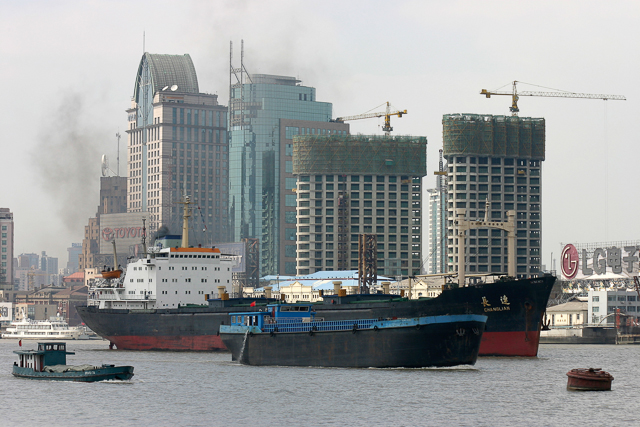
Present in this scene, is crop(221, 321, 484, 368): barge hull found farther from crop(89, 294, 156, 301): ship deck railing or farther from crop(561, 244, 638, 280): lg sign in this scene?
crop(561, 244, 638, 280): lg sign

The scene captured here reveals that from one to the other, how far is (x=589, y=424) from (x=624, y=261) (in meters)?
134

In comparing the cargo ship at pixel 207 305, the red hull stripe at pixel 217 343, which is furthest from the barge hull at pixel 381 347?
the red hull stripe at pixel 217 343

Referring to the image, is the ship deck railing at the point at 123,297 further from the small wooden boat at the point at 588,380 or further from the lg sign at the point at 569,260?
the lg sign at the point at 569,260

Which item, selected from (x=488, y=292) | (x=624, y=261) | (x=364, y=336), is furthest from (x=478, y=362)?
(x=624, y=261)

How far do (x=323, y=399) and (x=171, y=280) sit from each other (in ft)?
166

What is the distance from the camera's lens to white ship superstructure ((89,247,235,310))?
107250 mm

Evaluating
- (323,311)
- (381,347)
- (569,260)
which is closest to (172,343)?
(323,311)

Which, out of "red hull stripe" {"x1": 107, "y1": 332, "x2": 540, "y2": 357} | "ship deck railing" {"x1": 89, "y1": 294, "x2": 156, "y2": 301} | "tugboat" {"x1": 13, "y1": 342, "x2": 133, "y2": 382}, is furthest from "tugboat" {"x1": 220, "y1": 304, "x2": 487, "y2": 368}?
"ship deck railing" {"x1": 89, "y1": 294, "x2": 156, "y2": 301}

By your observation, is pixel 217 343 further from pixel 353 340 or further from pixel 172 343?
pixel 353 340

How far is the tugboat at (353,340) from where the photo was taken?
71.3 m

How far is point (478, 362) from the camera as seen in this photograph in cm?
8325

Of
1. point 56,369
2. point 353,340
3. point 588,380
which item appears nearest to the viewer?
point 588,380

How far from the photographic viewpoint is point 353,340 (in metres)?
73.9

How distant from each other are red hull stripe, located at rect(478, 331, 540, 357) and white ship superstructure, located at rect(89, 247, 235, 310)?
2910 centimetres
